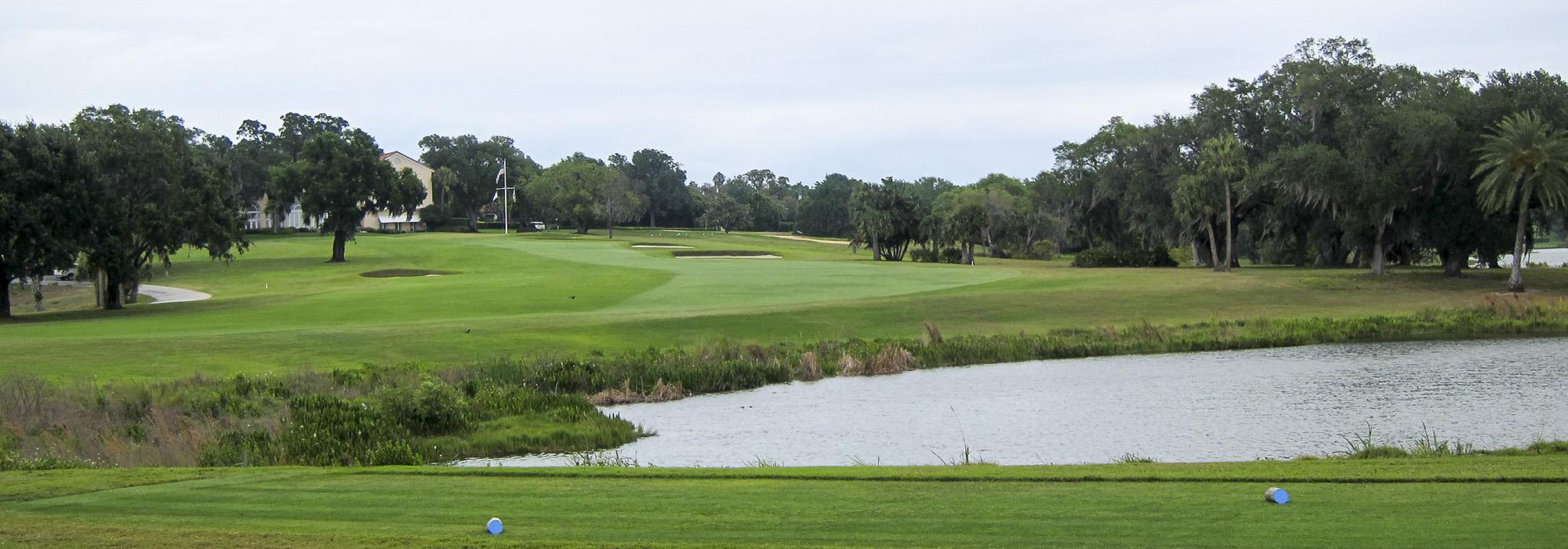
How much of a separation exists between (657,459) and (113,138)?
39.2 meters

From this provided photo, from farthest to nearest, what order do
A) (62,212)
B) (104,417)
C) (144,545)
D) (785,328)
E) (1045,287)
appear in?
(1045,287) → (62,212) → (785,328) → (104,417) → (144,545)

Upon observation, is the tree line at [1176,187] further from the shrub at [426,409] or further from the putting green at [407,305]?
the shrub at [426,409]

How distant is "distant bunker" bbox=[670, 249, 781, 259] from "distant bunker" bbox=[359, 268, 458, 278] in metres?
22.3

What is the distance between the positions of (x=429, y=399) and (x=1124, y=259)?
7042 centimetres

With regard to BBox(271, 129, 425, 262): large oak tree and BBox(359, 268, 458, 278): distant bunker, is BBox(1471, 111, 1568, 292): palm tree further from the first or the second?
BBox(271, 129, 425, 262): large oak tree

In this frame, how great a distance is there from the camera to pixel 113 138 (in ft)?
162

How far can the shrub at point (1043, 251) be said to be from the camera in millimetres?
112938

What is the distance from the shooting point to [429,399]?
2122 cm

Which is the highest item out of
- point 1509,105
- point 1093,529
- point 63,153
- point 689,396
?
point 1509,105

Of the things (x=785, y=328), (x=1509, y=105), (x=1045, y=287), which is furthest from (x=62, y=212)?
(x=1509, y=105)

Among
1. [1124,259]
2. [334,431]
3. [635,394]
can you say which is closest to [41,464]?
[334,431]

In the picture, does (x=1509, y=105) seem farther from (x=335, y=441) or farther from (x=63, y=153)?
(x=63, y=153)

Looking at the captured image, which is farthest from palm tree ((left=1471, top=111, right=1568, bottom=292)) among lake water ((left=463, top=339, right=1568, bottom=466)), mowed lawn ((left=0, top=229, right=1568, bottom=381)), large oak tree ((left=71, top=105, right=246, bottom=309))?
large oak tree ((left=71, top=105, right=246, bottom=309))

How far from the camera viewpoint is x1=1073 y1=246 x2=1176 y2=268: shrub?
84688 mm
